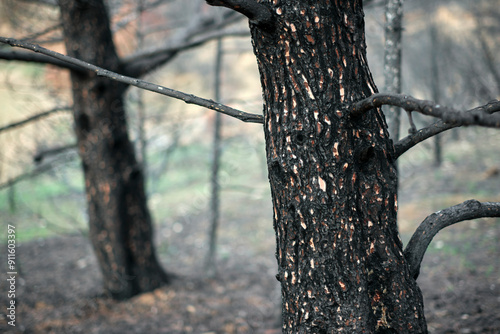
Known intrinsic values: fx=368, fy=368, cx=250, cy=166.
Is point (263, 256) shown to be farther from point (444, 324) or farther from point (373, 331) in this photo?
point (373, 331)

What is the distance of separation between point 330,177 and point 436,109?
63 centimetres

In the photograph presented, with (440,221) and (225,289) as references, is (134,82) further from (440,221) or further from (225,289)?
(225,289)

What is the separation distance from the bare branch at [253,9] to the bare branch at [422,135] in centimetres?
97

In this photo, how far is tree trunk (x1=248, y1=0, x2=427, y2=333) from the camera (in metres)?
1.92

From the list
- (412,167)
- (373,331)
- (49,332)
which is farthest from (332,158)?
(412,167)

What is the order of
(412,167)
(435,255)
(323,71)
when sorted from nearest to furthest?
(323,71), (435,255), (412,167)

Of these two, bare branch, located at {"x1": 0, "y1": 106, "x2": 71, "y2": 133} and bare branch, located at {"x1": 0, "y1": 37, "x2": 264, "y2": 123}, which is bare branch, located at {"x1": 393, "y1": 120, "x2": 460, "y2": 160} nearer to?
bare branch, located at {"x1": 0, "y1": 37, "x2": 264, "y2": 123}

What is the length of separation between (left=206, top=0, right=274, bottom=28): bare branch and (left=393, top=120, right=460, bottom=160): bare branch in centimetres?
97

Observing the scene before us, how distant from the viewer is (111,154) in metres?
5.00

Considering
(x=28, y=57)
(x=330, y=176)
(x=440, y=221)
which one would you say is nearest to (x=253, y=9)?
(x=330, y=176)

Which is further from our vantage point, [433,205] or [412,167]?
[412,167]

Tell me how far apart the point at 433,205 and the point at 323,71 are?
738 cm

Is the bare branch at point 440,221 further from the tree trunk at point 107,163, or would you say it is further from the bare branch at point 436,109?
the tree trunk at point 107,163

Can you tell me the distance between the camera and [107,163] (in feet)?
16.3
